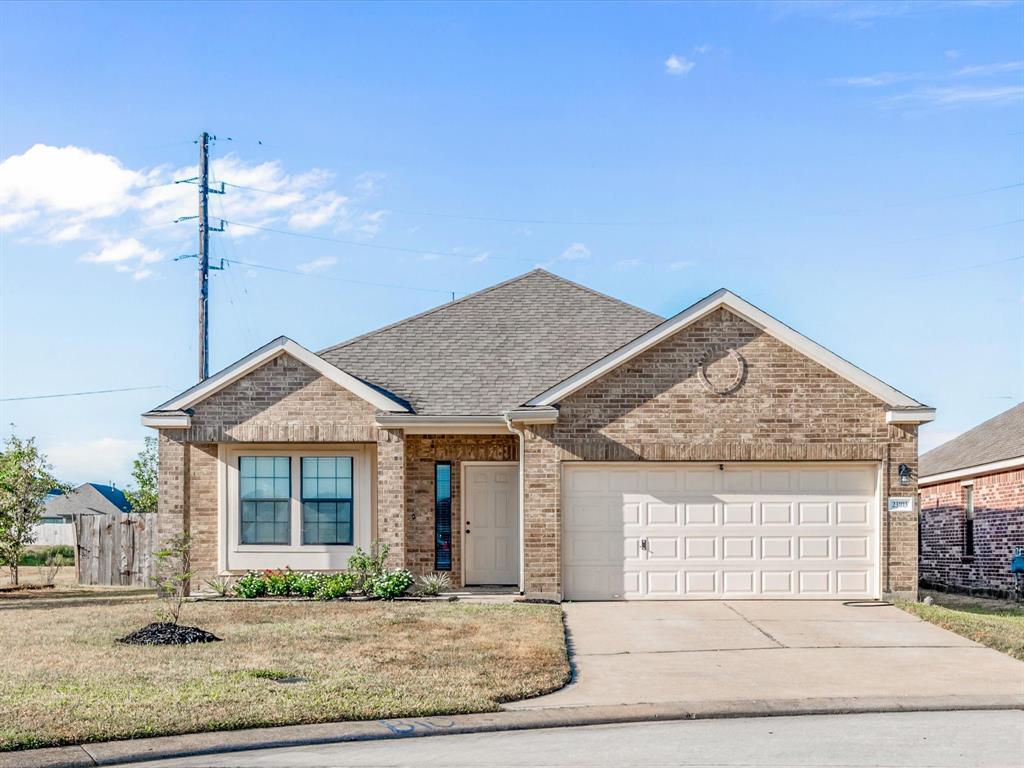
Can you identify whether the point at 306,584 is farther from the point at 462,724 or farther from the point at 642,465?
the point at 462,724

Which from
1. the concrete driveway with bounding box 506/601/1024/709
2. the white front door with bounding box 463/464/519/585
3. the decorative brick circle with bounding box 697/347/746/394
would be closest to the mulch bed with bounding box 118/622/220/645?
the concrete driveway with bounding box 506/601/1024/709

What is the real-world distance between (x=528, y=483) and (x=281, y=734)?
947 centimetres

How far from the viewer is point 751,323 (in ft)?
62.2

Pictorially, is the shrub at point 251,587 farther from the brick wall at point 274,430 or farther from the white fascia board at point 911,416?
the white fascia board at point 911,416

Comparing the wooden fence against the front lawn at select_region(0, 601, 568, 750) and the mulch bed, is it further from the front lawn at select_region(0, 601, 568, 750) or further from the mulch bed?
the mulch bed

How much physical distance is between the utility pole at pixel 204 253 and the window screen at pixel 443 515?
946 cm

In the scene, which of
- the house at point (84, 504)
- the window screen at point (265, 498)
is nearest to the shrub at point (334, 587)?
the window screen at point (265, 498)

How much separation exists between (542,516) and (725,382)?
3579 mm

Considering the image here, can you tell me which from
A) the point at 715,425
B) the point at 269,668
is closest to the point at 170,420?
the point at 269,668

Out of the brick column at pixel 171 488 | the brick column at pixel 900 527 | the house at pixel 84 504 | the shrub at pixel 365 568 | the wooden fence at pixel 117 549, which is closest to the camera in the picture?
the brick column at pixel 900 527

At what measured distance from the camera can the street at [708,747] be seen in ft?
29.0

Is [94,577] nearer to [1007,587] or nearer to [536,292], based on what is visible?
[536,292]

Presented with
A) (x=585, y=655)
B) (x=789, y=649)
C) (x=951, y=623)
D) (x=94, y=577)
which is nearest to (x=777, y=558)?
(x=951, y=623)

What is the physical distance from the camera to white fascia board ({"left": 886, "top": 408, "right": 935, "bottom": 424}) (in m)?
18.7
